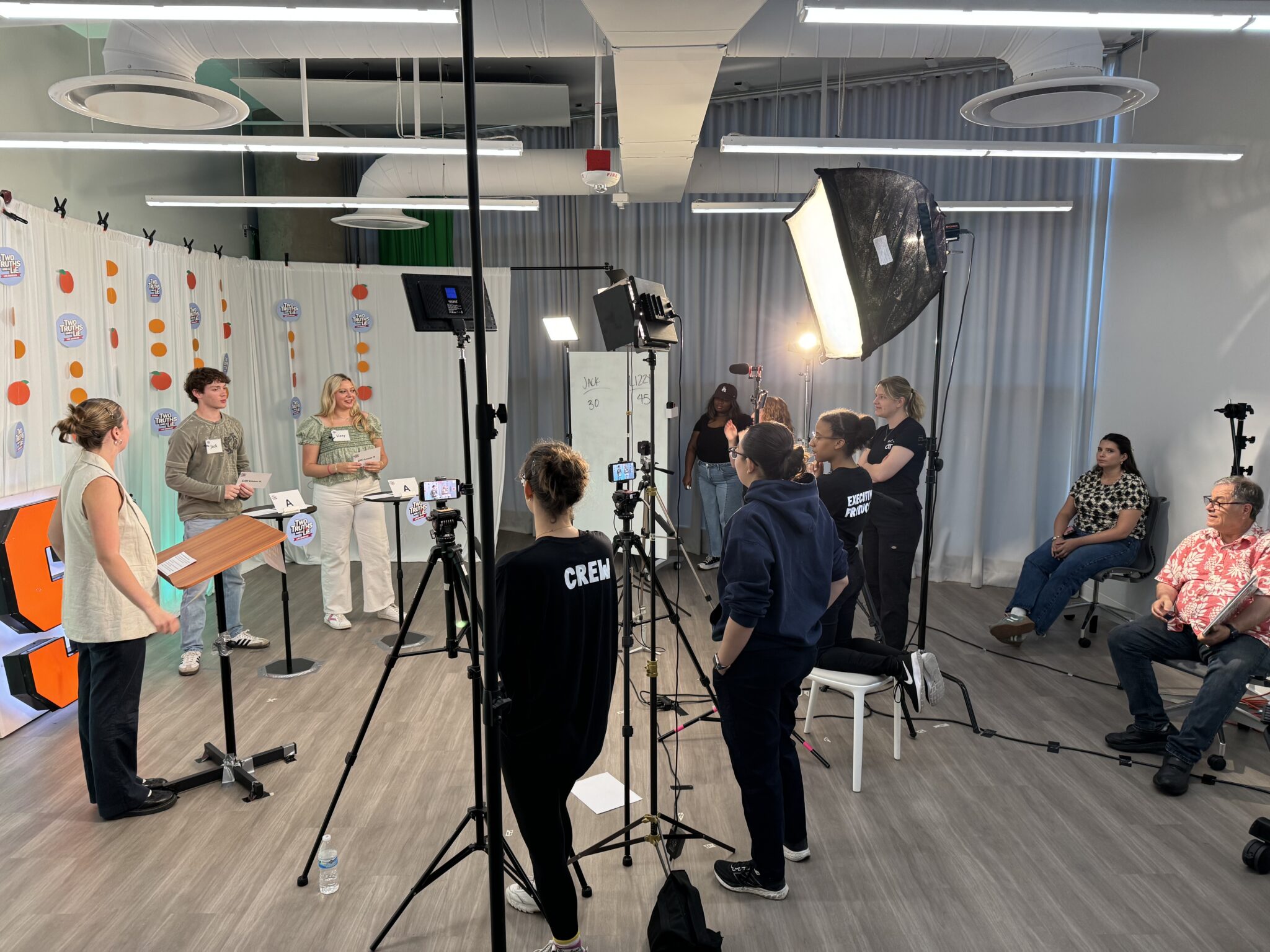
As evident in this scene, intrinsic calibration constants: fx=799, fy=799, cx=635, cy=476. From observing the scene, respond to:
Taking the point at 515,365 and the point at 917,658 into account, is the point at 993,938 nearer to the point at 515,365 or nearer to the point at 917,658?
the point at 917,658

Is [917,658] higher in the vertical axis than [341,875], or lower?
higher

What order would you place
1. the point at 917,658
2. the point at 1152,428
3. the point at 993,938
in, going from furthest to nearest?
the point at 1152,428 < the point at 917,658 < the point at 993,938

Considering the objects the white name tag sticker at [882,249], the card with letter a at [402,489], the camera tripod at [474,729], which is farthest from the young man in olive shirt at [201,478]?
the white name tag sticker at [882,249]

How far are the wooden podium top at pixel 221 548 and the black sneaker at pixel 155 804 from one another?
0.83 metres

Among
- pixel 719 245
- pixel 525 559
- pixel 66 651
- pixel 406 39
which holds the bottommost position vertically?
pixel 66 651

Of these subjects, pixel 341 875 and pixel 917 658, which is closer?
pixel 341 875

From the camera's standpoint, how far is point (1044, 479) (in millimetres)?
5570

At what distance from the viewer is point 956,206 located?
4758 mm

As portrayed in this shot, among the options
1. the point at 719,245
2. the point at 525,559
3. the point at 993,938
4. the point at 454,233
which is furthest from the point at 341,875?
→ the point at 454,233

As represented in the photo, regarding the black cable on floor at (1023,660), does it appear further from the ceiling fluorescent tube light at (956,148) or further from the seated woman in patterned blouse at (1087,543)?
the ceiling fluorescent tube light at (956,148)

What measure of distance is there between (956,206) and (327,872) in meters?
4.63

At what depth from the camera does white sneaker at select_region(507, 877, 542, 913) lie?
2248 mm

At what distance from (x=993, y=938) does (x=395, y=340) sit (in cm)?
547

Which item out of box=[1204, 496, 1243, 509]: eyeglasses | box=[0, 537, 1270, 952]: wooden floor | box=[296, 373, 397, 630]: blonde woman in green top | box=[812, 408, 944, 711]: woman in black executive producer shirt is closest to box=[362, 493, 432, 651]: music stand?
box=[296, 373, 397, 630]: blonde woman in green top
